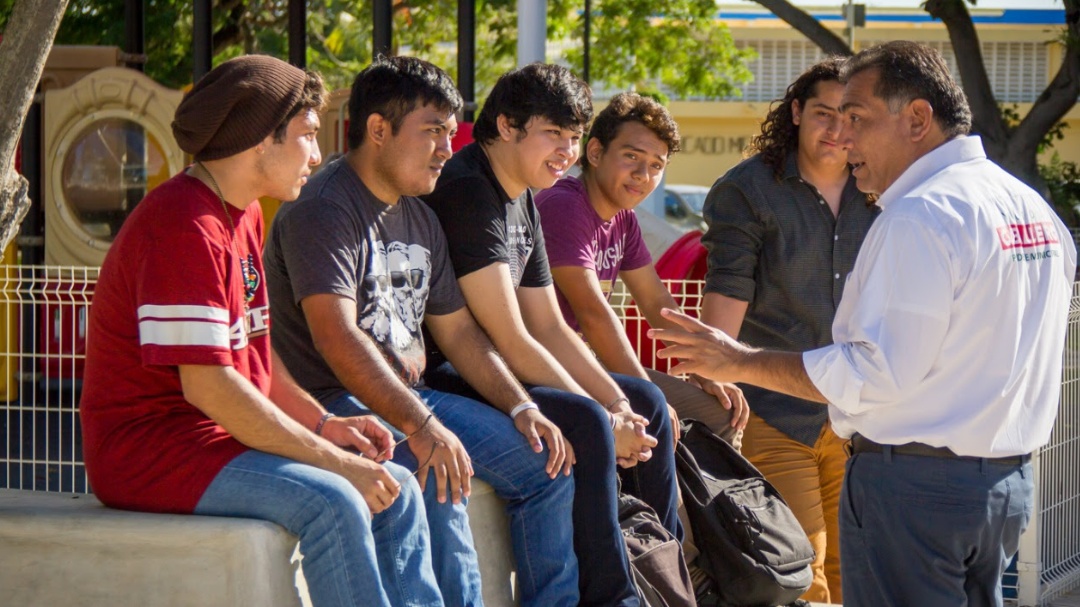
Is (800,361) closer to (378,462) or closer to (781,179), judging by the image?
(378,462)

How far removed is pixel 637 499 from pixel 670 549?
224 mm

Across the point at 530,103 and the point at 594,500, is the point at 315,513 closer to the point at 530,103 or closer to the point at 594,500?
the point at 594,500

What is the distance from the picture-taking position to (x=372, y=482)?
135 inches

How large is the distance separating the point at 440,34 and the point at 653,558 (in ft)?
59.9

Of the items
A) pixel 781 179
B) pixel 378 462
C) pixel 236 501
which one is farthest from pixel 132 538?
pixel 781 179

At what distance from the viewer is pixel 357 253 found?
3.94m

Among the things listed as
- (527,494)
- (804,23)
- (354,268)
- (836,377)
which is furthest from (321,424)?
(804,23)

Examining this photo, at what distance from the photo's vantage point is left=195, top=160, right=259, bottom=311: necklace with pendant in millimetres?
3465

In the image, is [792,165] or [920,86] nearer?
[920,86]

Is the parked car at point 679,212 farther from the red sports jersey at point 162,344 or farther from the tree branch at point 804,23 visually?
the red sports jersey at point 162,344

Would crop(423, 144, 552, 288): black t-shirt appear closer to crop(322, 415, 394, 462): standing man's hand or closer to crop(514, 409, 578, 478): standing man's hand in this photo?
crop(514, 409, 578, 478): standing man's hand

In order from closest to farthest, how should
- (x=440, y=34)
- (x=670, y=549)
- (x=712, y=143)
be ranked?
(x=670, y=549) < (x=440, y=34) < (x=712, y=143)

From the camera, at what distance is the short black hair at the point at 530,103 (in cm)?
458

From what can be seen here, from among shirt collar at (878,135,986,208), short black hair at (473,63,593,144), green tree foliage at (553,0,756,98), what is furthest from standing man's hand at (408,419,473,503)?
green tree foliage at (553,0,756,98)
